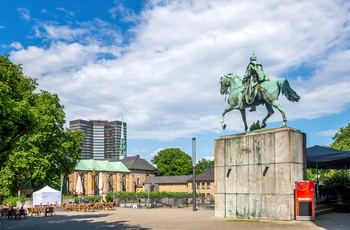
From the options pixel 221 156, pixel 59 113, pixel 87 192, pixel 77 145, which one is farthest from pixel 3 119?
pixel 87 192

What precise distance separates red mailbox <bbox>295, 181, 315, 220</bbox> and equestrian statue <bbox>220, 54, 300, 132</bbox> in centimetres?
319

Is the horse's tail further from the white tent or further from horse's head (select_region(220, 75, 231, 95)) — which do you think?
the white tent

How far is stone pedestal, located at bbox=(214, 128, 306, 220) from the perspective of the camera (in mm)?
17719

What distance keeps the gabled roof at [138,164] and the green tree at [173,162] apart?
3.21 metres

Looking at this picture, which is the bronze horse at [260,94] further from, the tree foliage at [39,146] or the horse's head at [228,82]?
the tree foliage at [39,146]

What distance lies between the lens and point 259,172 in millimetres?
18859

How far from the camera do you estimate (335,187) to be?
21.1m

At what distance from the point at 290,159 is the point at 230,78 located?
6.17 m

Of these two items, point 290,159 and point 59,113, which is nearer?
point 290,159

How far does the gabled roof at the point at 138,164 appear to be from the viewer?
104312 mm

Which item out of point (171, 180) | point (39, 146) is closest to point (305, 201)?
point (39, 146)

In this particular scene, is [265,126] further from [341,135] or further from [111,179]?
[111,179]

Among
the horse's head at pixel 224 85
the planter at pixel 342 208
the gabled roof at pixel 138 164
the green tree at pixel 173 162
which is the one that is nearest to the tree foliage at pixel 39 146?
the horse's head at pixel 224 85

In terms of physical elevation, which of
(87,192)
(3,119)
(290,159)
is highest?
(3,119)
